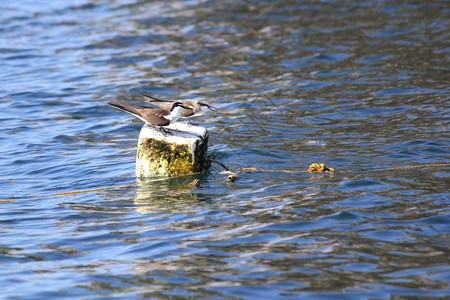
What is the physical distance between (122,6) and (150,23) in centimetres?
361

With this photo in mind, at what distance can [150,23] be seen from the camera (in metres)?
22.7

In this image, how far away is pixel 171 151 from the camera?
32.7 feet

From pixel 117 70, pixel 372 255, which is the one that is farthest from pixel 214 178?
pixel 117 70

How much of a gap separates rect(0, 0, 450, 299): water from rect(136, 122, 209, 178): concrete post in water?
0.76ft

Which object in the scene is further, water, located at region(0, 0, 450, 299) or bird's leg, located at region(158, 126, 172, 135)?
bird's leg, located at region(158, 126, 172, 135)

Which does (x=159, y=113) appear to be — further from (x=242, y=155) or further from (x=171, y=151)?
(x=242, y=155)

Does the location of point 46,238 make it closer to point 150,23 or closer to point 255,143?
point 255,143

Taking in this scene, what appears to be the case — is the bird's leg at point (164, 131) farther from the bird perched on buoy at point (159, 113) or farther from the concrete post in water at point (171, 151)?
the bird perched on buoy at point (159, 113)

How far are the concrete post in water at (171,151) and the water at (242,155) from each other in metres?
0.23

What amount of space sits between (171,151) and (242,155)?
1694 millimetres

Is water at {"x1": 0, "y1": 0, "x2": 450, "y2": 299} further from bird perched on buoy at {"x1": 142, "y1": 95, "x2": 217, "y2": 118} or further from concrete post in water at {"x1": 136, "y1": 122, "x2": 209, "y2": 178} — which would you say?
bird perched on buoy at {"x1": 142, "y1": 95, "x2": 217, "y2": 118}

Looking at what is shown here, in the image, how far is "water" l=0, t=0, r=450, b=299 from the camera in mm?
6977

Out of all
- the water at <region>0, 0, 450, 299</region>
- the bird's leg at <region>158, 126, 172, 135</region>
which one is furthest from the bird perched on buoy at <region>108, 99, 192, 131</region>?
the water at <region>0, 0, 450, 299</region>

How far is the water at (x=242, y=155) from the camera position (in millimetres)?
6977
